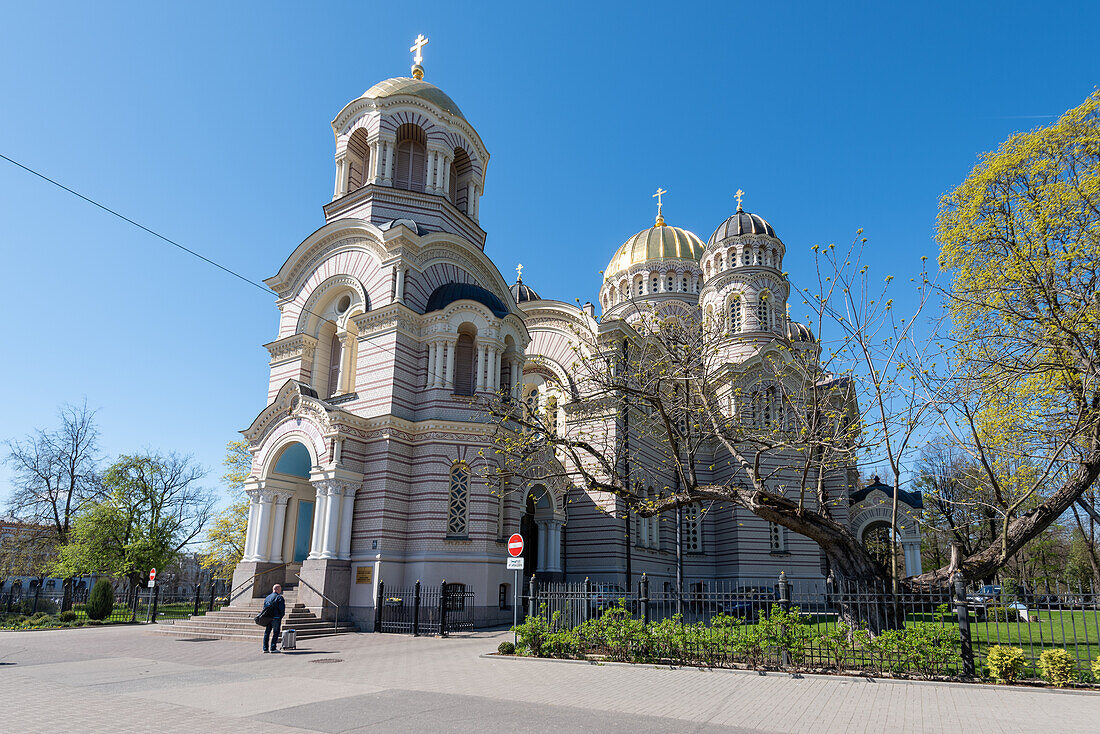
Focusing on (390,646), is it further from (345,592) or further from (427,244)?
(427,244)

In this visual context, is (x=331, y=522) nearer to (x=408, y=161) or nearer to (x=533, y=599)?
(x=533, y=599)

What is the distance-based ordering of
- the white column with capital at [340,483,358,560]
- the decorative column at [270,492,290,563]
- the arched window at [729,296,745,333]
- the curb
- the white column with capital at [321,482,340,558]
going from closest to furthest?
the curb, the white column with capital at [321,482,340,558], the white column with capital at [340,483,358,560], the decorative column at [270,492,290,563], the arched window at [729,296,745,333]

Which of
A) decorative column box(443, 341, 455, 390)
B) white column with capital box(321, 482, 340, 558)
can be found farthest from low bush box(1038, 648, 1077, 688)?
white column with capital box(321, 482, 340, 558)

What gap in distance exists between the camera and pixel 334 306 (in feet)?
81.3

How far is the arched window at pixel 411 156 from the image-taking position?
27578 mm

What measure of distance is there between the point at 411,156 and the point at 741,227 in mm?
17762

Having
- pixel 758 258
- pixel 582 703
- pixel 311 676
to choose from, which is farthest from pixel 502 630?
pixel 758 258

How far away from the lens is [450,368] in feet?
73.7

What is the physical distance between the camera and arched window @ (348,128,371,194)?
27.6 m

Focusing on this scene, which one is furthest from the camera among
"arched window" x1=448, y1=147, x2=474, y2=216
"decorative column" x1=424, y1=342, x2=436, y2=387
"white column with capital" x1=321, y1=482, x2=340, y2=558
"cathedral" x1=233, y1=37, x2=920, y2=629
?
"arched window" x1=448, y1=147, x2=474, y2=216

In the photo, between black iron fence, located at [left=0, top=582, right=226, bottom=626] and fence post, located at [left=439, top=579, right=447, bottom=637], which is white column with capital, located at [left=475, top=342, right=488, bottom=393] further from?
black iron fence, located at [left=0, top=582, right=226, bottom=626]

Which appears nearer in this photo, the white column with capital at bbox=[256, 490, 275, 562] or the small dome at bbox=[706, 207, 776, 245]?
the white column with capital at bbox=[256, 490, 275, 562]

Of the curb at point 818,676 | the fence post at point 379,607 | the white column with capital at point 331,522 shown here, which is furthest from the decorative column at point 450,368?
the curb at point 818,676

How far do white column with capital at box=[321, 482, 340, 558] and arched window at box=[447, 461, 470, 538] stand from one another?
326 centimetres
